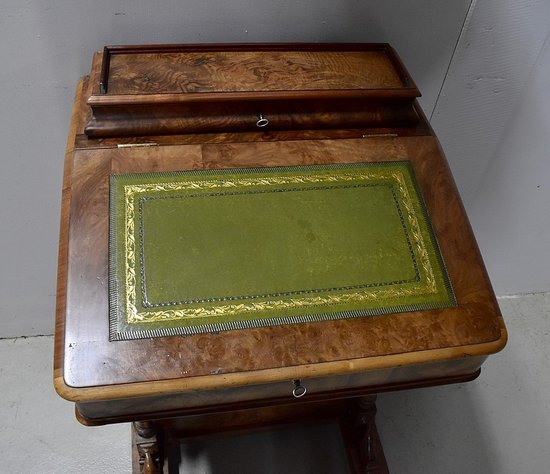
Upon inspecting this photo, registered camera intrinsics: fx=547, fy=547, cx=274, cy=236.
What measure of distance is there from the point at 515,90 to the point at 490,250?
0.73m

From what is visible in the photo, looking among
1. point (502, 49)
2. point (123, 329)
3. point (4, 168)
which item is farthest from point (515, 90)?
point (4, 168)

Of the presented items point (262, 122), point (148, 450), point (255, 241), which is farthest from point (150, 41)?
point (148, 450)

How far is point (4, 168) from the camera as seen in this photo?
149cm

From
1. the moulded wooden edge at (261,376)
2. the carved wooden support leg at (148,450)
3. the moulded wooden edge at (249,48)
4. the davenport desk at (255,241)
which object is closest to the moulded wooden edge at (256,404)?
the davenport desk at (255,241)

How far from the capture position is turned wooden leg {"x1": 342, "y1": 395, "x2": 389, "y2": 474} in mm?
1643

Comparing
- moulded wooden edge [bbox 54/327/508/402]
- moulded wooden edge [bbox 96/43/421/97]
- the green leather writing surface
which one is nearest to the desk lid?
moulded wooden edge [bbox 96/43/421/97]

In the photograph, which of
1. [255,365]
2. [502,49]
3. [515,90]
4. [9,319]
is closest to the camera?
[255,365]

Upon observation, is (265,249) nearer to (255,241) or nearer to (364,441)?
(255,241)

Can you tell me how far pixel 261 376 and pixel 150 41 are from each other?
0.81m

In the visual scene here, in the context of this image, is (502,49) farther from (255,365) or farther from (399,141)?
(255,365)

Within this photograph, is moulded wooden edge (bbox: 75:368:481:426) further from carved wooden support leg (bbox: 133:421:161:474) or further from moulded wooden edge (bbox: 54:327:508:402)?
carved wooden support leg (bbox: 133:421:161:474)

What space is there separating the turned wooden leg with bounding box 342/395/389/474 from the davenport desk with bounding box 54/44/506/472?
63 centimetres

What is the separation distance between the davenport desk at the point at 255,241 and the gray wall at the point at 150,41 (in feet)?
0.33

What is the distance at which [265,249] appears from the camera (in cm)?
100
